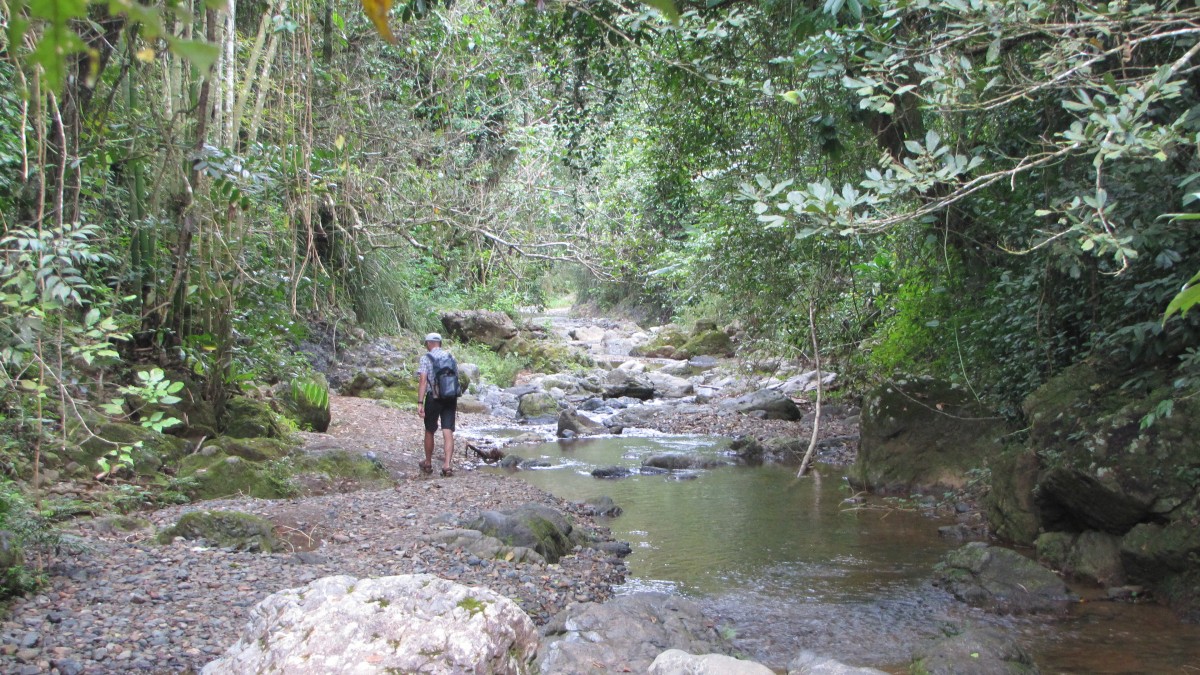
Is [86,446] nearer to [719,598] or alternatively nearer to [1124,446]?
[719,598]

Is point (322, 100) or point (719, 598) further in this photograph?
point (322, 100)

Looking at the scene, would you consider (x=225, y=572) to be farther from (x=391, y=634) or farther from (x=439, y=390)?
(x=439, y=390)

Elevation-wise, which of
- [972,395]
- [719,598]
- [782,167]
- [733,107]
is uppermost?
[733,107]

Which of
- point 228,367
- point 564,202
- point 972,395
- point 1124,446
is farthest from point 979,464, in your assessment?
point 564,202

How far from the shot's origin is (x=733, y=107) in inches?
351

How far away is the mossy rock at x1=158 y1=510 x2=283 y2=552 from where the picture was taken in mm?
5684

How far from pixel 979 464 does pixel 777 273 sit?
310 cm

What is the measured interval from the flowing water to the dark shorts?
121cm

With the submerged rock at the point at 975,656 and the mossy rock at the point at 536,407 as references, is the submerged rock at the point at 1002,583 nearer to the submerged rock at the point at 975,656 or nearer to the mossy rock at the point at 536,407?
the submerged rock at the point at 975,656

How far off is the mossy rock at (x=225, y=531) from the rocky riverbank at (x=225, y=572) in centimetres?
11

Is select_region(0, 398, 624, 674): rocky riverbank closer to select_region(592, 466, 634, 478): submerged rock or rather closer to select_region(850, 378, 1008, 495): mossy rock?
select_region(592, 466, 634, 478): submerged rock

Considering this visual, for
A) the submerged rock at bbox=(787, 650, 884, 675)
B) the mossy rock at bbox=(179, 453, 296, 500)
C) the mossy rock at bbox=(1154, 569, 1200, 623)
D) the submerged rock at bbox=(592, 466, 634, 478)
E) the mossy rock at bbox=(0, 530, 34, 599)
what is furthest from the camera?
the submerged rock at bbox=(592, 466, 634, 478)

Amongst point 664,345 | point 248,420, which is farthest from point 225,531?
point 664,345

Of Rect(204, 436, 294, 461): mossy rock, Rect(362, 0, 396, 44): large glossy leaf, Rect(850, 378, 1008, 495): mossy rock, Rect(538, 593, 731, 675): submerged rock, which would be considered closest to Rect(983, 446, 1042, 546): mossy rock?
Rect(850, 378, 1008, 495): mossy rock
